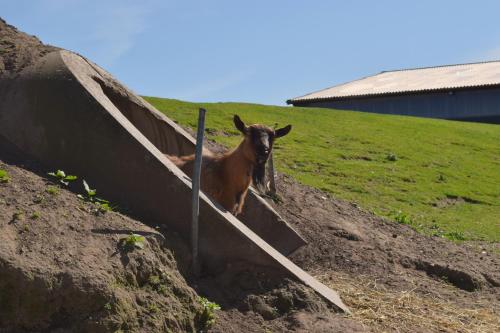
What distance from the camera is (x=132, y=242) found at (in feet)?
24.4

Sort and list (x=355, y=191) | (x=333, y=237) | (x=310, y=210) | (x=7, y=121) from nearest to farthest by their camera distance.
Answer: (x=7, y=121)
(x=333, y=237)
(x=310, y=210)
(x=355, y=191)

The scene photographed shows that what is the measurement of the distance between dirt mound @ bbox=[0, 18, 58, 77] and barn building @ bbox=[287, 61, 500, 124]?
4656 cm

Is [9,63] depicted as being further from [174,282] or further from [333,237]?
[333,237]

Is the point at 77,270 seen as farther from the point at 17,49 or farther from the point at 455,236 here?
the point at 455,236

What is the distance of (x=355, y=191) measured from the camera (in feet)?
67.6

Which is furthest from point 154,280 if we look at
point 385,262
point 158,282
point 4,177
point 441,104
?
point 441,104

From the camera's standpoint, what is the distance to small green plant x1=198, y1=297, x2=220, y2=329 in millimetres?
7457

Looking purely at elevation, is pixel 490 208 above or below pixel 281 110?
below

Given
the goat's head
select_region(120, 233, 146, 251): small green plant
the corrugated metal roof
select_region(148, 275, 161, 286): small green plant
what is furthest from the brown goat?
the corrugated metal roof

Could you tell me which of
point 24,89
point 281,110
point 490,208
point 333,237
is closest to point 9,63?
point 24,89

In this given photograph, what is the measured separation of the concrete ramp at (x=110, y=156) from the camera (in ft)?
27.6

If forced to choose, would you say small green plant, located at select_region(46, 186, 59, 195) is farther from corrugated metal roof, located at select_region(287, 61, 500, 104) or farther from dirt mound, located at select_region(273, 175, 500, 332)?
corrugated metal roof, located at select_region(287, 61, 500, 104)

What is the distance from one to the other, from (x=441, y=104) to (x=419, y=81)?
515cm

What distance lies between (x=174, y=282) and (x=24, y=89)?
3371 mm
